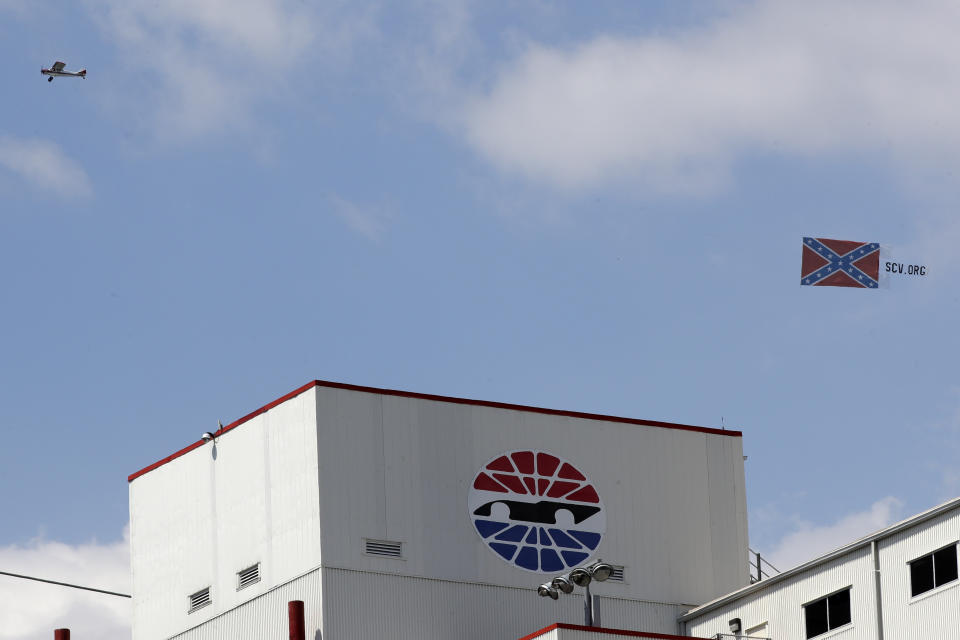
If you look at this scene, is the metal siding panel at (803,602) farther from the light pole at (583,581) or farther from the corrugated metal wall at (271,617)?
the corrugated metal wall at (271,617)

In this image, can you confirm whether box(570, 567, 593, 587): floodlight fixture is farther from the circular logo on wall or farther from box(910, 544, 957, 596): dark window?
box(910, 544, 957, 596): dark window

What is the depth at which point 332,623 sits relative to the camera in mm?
74000

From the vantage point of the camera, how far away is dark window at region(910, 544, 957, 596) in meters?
68.4

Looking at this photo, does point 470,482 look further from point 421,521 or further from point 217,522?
point 217,522

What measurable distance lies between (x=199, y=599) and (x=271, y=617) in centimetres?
460

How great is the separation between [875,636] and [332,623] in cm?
1823

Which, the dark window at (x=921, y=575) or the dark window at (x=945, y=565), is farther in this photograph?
the dark window at (x=921, y=575)

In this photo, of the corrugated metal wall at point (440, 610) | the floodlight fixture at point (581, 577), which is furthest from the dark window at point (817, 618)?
the floodlight fixture at point (581, 577)

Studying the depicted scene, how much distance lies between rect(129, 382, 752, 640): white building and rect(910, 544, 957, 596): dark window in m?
12.5

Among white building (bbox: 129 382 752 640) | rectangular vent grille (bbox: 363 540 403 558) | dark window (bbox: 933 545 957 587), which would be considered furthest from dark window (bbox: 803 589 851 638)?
rectangular vent grille (bbox: 363 540 403 558)

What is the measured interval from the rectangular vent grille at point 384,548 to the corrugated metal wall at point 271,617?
227 cm

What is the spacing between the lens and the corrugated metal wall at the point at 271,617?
244 feet

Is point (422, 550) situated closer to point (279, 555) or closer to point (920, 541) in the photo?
point (279, 555)

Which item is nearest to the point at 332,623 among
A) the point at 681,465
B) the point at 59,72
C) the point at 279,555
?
the point at 279,555
